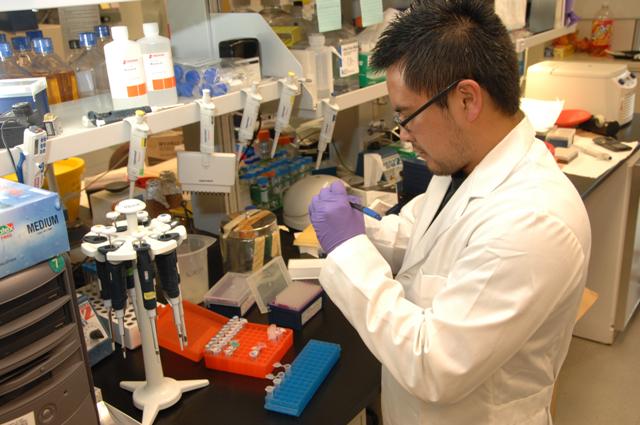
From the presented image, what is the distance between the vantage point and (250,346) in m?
1.35

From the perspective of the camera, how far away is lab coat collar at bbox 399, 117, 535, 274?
1118mm

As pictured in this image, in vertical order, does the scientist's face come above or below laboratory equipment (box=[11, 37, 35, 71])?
below

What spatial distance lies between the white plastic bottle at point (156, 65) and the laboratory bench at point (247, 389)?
0.61 meters

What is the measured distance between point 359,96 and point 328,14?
303mm

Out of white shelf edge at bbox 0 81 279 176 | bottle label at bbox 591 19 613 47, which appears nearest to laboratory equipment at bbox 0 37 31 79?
white shelf edge at bbox 0 81 279 176

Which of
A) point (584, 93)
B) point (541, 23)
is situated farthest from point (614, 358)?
point (541, 23)

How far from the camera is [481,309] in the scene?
37.8 inches

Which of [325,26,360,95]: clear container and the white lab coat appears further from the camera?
[325,26,360,95]: clear container

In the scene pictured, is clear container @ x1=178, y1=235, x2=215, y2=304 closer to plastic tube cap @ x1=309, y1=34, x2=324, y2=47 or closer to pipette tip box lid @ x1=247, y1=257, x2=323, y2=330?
pipette tip box lid @ x1=247, y1=257, x2=323, y2=330

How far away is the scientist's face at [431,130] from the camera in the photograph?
1093 mm

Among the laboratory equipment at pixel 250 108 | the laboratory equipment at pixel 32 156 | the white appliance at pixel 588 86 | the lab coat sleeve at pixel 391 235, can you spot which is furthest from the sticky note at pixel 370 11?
the white appliance at pixel 588 86

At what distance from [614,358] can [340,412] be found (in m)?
2.16

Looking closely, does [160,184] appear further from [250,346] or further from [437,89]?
[437,89]

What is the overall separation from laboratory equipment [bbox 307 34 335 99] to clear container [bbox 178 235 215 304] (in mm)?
591
